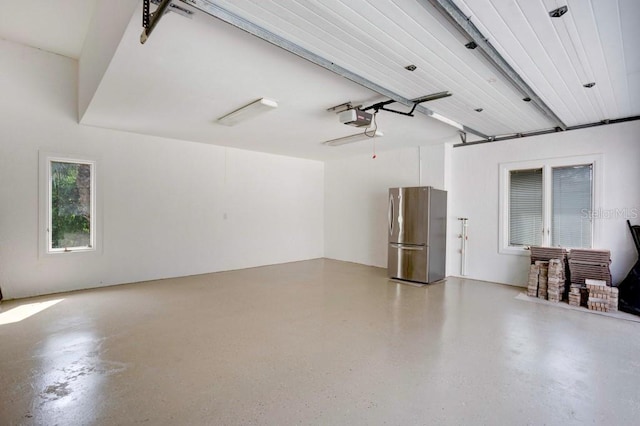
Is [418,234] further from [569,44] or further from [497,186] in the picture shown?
[569,44]

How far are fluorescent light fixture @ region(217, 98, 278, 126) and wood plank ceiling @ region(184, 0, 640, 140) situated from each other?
126cm

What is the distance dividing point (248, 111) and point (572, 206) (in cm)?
521

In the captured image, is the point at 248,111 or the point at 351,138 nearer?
the point at 248,111

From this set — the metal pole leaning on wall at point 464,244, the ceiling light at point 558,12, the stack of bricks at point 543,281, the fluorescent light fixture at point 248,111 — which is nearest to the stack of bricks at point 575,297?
the stack of bricks at point 543,281

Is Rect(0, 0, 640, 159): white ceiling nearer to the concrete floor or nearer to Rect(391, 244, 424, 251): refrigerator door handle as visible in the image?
Rect(391, 244, 424, 251): refrigerator door handle

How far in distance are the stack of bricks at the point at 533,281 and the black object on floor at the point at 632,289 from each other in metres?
0.95

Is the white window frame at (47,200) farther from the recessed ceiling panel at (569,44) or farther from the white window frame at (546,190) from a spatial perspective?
the white window frame at (546,190)

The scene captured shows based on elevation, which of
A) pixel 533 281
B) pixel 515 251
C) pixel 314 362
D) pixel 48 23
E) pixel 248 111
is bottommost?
pixel 314 362

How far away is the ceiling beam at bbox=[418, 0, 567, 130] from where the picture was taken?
2.06m

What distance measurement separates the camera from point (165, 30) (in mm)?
2375

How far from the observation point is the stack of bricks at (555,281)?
462 cm

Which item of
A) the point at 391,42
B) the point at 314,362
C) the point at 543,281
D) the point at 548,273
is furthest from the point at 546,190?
the point at 314,362

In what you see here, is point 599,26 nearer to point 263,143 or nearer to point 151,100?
point 151,100

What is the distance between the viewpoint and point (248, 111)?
13.6 ft
